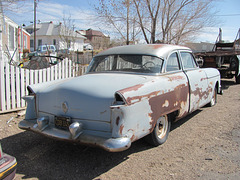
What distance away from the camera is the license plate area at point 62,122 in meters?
3.11

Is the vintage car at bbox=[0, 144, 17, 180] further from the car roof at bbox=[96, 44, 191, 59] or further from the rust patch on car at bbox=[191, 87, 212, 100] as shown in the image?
the rust patch on car at bbox=[191, 87, 212, 100]

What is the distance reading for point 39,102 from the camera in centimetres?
352

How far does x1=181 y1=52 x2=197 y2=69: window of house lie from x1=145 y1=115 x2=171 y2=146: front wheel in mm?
1454

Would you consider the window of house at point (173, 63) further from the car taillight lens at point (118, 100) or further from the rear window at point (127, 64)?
the car taillight lens at point (118, 100)

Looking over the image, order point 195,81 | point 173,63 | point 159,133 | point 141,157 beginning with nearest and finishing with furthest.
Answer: point 141,157
point 159,133
point 173,63
point 195,81

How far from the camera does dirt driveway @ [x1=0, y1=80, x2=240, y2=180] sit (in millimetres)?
2871

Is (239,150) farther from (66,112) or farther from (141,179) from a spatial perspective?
(66,112)

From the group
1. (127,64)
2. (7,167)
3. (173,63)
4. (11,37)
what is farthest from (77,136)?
(11,37)

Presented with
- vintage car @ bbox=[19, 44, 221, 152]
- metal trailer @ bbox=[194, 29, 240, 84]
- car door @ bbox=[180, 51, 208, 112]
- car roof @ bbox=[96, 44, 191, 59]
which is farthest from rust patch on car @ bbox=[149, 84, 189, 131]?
metal trailer @ bbox=[194, 29, 240, 84]

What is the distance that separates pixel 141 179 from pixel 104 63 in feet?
7.88

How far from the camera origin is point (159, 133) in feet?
12.2

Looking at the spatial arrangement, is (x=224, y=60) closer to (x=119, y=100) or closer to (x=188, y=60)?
(x=188, y=60)

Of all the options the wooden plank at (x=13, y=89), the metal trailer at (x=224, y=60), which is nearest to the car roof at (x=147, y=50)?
the wooden plank at (x=13, y=89)

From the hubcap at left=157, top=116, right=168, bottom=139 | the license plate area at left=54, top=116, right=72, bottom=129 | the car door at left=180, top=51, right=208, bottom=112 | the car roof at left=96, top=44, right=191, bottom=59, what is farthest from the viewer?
the car door at left=180, top=51, right=208, bottom=112
